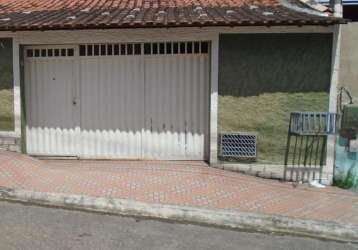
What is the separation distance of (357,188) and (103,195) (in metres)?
4.85

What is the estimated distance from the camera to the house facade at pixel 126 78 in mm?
8852

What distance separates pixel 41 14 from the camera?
9672 millimetres

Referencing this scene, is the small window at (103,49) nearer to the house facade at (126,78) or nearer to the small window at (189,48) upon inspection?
the house facade at (126,78)

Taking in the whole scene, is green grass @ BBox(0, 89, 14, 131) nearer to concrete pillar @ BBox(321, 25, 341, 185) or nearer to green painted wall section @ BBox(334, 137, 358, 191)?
concrete pillar @ BBox(321, 25, 341, 185)

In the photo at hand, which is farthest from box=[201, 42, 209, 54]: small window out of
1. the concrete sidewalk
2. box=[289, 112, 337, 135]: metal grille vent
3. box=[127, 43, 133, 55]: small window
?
the concrete sidewalk

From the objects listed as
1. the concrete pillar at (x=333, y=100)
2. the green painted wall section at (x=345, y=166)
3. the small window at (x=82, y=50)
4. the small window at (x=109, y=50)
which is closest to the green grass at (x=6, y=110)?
the small window at (x=82, y=50)

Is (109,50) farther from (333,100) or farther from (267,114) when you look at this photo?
(333,100)

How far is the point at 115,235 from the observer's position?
573 centimetres

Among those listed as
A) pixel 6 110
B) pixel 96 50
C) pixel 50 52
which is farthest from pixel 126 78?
pixel 6 110

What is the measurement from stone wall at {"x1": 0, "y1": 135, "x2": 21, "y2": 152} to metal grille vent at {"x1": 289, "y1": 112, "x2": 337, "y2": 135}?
5.78 m

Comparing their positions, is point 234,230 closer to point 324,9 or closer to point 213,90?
point 213,90

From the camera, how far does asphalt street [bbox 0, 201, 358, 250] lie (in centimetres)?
540

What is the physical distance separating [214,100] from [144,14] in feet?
7.47

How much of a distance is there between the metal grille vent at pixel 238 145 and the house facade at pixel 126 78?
206 millimetres
